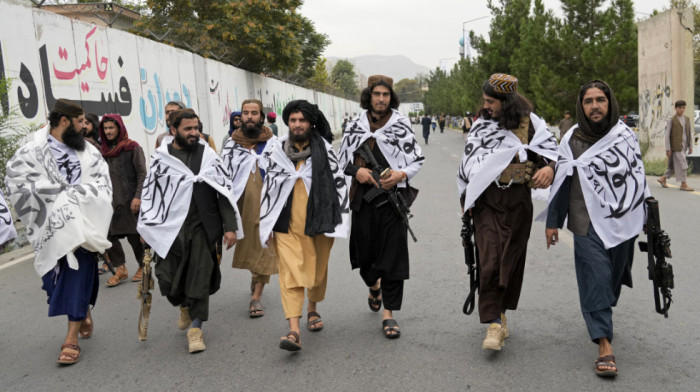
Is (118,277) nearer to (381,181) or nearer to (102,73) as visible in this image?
(381,181)

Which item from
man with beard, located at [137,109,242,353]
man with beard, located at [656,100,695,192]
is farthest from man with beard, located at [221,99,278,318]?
man with beard, located at [656,100,695,192]

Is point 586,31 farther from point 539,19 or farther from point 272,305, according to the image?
point 272,305

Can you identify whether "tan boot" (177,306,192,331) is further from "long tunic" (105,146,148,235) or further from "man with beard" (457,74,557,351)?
Result: "man with beard" (457,74,557,351)

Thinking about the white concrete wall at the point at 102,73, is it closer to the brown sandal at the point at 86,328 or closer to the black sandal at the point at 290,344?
the brown sandal at the point at 86,328

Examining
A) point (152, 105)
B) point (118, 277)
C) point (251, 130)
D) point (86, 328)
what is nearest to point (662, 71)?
point (152, 105)

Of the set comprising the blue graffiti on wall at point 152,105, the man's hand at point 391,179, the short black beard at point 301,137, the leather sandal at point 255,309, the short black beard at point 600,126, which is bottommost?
the leather sandal at point 255,309

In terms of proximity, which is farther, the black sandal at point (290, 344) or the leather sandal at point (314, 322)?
the leather sandal at point (314, 322)

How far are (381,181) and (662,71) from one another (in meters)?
14.6

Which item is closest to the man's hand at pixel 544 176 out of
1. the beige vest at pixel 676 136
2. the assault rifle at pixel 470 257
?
the assault rifle at pixel 470 257

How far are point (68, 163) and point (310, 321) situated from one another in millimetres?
2117

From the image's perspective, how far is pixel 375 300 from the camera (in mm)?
5113

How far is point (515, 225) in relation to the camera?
13.8 ft

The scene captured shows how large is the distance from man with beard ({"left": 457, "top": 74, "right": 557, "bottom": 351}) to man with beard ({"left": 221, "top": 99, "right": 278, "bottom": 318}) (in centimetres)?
197

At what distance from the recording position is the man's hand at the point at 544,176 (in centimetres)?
404
